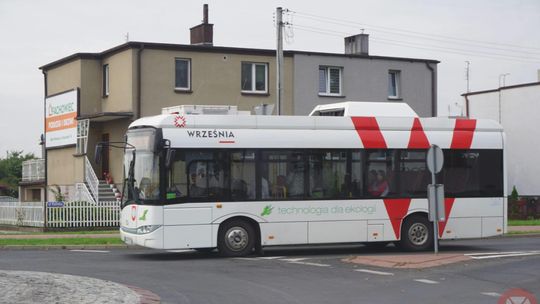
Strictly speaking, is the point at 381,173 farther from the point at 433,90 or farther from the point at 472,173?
the point at 433,90

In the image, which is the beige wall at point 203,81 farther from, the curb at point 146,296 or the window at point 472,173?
the curb at point 146,296

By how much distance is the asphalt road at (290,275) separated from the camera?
44.3 ft

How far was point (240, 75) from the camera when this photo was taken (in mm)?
39375

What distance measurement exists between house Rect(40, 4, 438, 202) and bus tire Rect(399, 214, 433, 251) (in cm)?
1822

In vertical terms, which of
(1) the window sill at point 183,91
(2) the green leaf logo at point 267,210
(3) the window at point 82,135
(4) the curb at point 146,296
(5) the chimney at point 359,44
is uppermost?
(5) the chimney at point 359,44

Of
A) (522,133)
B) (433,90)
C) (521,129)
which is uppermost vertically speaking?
(433,90)

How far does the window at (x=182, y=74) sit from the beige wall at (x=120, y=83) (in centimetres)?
213

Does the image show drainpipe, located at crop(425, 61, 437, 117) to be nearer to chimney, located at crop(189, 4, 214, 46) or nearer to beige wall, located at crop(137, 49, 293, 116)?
beige wall, located at crop(137, 49, 293, 116)

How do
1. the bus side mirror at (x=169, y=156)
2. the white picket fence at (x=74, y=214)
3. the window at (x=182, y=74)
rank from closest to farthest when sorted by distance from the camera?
the bus side mirror at (x=169, y=156) → the white picket fence at (x=74, y=214) → the window at (x=182, y=74)

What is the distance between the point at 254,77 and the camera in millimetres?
39906

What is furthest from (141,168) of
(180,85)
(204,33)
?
(204,33)

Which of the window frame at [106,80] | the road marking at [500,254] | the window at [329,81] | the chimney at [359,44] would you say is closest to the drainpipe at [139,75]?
the window frame at [106,80]

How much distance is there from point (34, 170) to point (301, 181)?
2965 cm

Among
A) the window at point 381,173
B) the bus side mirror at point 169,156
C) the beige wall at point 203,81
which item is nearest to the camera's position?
the bus side mirror at point 169,156
